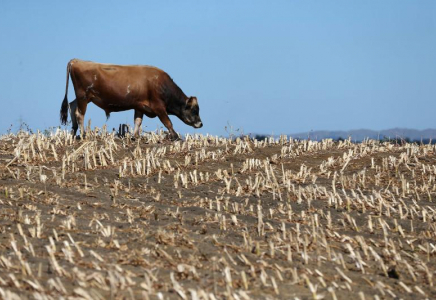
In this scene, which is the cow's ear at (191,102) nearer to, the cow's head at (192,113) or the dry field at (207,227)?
the cow's head at (192,113)

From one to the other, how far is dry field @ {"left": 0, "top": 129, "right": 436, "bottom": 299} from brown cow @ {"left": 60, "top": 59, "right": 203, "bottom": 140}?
3235 mm

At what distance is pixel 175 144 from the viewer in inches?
495

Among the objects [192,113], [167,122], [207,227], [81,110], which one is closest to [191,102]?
[192,113]

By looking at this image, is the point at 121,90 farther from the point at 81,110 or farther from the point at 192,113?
the point at 192,113

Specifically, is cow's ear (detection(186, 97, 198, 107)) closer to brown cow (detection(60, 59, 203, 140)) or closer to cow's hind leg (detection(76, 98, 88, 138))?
brown cow (detection(60, 59, 203, 140))

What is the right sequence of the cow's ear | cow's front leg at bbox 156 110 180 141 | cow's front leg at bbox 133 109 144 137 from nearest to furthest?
cow's front leg at bbox 156 110 180 141
cow's front leg at bbox 133 109 144 137
the cow's ear

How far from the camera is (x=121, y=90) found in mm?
15008

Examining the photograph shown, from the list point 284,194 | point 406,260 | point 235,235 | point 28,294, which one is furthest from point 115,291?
point 284,194

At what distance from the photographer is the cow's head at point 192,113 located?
16078 millimetres

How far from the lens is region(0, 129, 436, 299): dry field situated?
512 cm

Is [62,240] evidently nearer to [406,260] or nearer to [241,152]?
[406,260]

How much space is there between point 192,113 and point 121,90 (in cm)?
187

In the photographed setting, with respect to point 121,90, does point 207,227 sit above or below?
below

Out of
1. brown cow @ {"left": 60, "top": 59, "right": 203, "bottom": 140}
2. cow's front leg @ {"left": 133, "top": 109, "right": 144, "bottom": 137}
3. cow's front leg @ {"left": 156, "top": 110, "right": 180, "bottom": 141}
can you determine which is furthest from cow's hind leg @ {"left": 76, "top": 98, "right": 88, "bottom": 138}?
cow's front leg @ {"left": 156, "top": 110, "right": 180, "bottom": 141}
